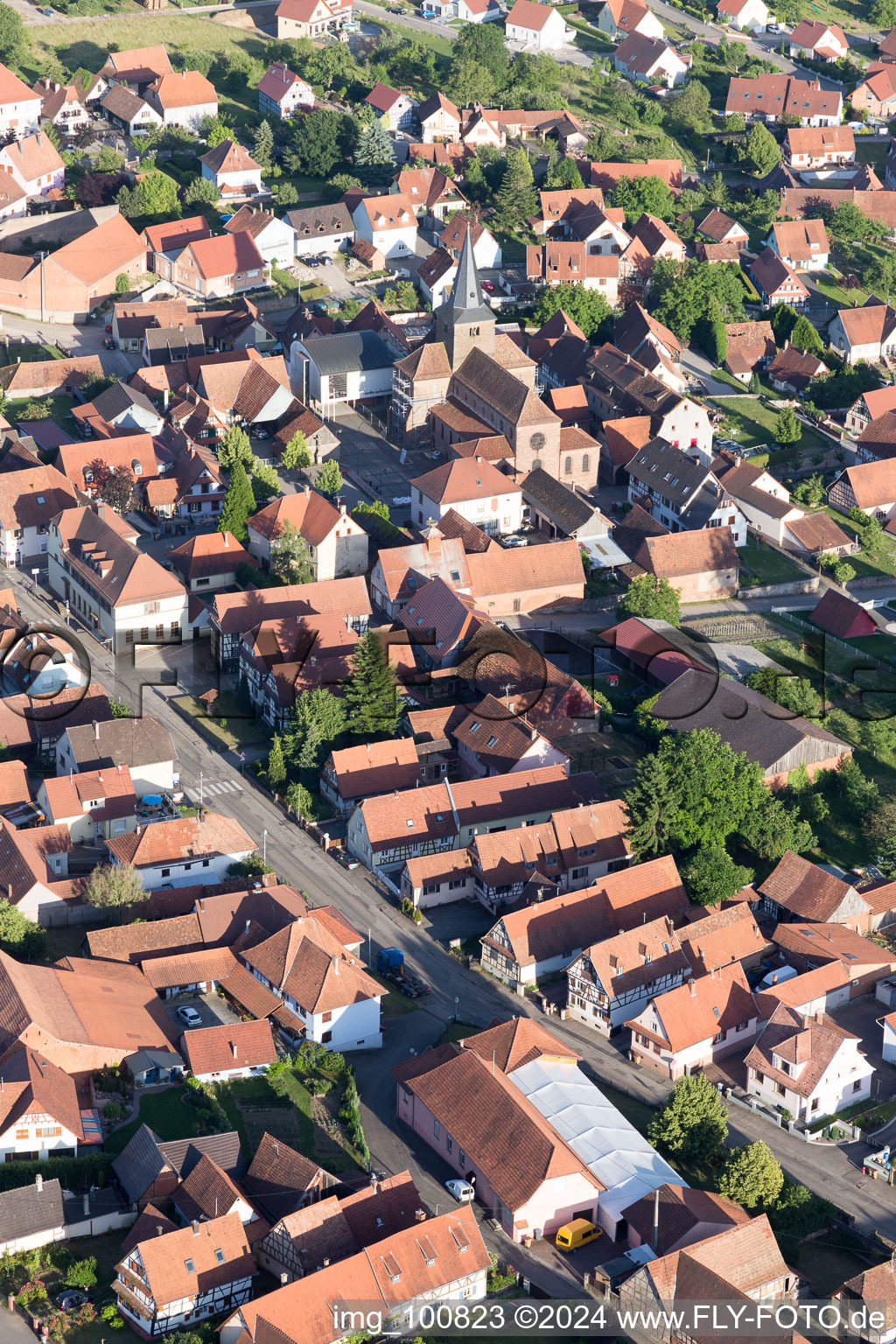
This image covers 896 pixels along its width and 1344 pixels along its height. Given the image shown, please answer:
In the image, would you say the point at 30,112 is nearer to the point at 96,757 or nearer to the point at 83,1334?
the point at 96,757

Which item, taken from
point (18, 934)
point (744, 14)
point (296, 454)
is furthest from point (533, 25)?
point (18, 934)

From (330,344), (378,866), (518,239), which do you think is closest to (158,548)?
Answer: (330,344)

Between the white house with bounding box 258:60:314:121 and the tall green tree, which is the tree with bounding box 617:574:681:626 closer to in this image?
the tall green tree

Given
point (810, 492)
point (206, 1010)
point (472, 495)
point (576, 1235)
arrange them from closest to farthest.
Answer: point (576, 1235)
point (206, 1010)
point (472, 495)
point (810, 492)

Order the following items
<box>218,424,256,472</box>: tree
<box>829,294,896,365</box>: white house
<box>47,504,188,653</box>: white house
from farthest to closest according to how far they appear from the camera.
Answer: <box>829,294,896,365</box>: white house → <box>218,424,256,472</box>: tree → <box>47,504,188,653</box>: white house

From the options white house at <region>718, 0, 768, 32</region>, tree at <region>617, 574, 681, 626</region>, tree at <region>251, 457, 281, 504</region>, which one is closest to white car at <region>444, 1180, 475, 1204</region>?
tree at <region>617, 574, 681, 626</region>

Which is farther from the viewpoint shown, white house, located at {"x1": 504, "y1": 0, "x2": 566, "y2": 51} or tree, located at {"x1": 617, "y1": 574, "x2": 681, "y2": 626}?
white house, located at {"x1": 504, "y1": 0, "x2": 566, "y2": 51}

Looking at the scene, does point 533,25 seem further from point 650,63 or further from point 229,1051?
point 229,1051
